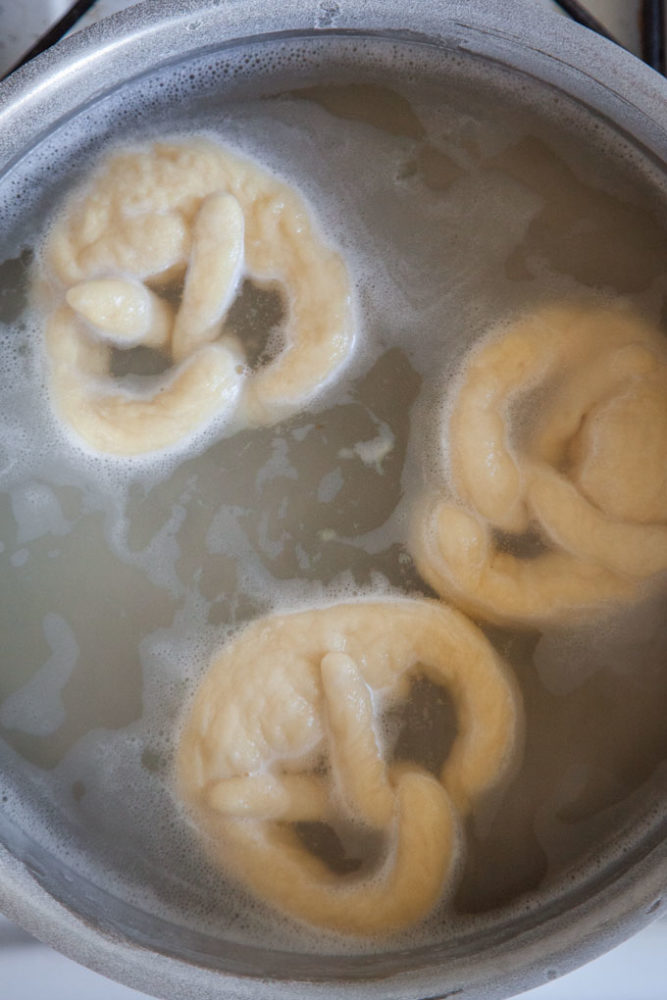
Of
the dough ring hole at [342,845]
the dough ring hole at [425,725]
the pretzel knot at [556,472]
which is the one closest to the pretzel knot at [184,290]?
the pretzel knot at [556,472]

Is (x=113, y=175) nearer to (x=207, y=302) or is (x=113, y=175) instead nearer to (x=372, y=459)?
(x=207, y=302)

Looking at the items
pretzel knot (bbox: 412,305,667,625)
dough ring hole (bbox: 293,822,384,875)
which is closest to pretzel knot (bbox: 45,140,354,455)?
pretzel knot (bbox: 412,305,667,625)

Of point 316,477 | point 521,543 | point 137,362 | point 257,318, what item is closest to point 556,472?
point 521,543

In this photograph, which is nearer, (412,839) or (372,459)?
(412,839)

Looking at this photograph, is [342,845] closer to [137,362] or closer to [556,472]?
[556,472]

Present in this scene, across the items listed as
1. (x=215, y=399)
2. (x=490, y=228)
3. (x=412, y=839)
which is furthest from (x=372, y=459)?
(x=412, y=839)

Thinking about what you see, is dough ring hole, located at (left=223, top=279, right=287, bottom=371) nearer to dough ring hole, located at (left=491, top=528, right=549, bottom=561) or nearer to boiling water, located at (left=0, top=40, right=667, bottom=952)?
boiling water, located at (left=0, top=40, right=667, bottom=952)
